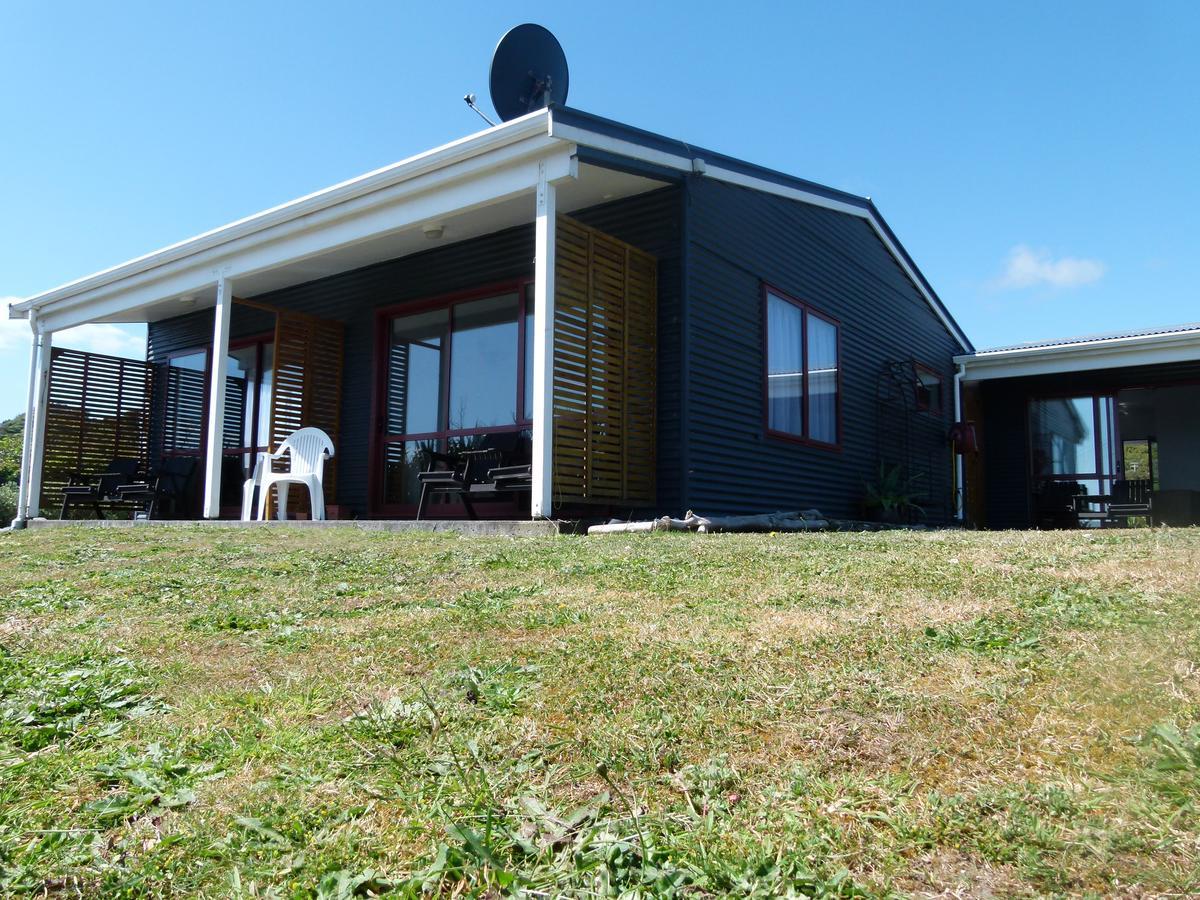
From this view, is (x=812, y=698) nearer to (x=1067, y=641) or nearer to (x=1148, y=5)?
(x=1067, y=641)

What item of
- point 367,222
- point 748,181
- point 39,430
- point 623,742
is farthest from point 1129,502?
point 39,430

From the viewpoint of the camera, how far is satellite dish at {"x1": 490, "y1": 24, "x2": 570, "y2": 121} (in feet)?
31.6

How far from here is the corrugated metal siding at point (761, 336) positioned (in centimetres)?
813

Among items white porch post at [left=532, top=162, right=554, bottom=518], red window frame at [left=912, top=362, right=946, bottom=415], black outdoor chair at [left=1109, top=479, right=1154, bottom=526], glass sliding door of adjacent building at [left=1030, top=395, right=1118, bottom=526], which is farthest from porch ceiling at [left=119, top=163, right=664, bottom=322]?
glass sliding door of adjacent building at [left=1030, top=395, right=1118, bottom=526]

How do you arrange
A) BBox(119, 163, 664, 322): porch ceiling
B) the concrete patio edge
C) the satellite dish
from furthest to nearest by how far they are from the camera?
the satellite dish
BBox(119, 163, 664, 322): porch ceiling
the concrete patio edge

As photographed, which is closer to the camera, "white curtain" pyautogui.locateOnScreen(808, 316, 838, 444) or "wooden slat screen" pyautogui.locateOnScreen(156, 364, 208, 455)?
"white curtain" pyautogui.locateOnScreen(808, 316, 838, 444)

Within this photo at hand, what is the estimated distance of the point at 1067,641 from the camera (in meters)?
2.31

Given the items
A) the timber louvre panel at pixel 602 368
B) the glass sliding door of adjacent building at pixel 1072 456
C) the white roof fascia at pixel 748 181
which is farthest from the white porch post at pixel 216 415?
the glass sliding door of adjacent building at pixel 1072 456

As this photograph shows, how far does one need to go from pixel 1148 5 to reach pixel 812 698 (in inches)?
533

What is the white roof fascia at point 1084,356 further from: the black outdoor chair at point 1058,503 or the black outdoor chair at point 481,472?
the black outdoor chair at point 481,472

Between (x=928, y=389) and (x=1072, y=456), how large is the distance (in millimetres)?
2582

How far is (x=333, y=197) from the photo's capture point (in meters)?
8.21

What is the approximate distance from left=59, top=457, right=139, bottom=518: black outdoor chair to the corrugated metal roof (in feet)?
38.0

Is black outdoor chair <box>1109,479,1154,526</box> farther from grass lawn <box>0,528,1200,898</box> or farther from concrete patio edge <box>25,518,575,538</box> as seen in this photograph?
grass lawn <box>0,528,1200,898</box>
